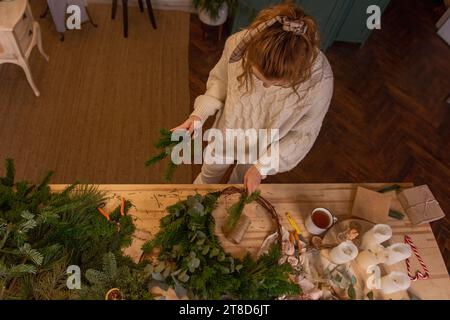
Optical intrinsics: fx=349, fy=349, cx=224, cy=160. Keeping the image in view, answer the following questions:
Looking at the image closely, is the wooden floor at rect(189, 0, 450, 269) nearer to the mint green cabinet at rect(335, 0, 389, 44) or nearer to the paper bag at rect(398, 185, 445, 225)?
the mint green cabinet at rect(335, 0, 389, 44)

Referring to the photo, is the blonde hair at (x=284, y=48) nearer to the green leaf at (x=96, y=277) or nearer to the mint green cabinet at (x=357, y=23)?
the green leaf at (x=96, y=277)

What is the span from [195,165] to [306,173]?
0.99 meters

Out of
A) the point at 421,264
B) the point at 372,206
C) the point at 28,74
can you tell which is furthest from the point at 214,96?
the point at 28,74

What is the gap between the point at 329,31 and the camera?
11.8 ft

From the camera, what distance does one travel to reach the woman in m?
1.29

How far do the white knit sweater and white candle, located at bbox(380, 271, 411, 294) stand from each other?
0.68 meters

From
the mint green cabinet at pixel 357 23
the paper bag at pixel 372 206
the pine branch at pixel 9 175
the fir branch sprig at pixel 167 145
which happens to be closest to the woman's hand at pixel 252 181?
the fir branch sprig at pixel 167 145

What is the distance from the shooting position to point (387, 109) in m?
3.60

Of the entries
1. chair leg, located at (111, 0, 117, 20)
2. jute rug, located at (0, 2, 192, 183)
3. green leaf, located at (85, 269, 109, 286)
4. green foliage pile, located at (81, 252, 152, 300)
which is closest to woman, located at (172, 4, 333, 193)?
green foliage pile, located at (81, 252, 152, 300)

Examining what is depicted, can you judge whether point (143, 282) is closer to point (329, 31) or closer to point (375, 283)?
point (375, 283)

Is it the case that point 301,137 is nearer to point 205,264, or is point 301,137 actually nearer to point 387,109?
point 205,264

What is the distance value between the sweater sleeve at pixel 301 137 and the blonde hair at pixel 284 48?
0.19 m

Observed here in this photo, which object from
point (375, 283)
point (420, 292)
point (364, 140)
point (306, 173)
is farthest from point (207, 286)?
point (364, 140)

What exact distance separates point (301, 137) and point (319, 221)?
431mm
